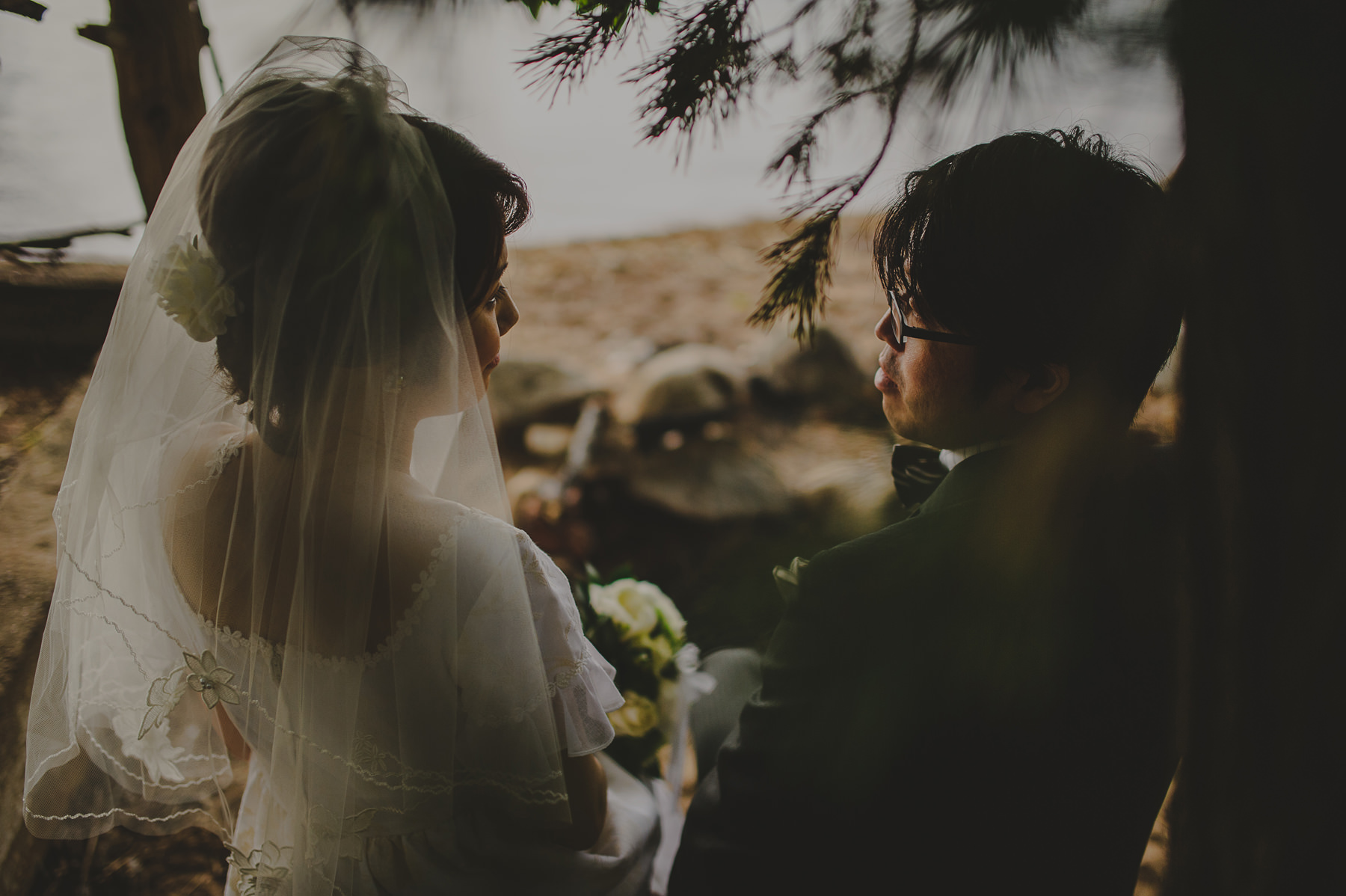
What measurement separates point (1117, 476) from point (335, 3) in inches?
51.0

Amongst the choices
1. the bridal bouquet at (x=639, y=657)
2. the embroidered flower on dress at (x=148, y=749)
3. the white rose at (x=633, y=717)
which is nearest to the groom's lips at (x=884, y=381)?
the bridal bouquet at (x=639, y=657)

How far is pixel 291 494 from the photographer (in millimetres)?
1181

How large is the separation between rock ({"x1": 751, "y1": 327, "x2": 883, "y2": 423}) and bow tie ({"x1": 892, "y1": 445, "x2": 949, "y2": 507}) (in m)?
3.47

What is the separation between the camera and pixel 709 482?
4.23 m

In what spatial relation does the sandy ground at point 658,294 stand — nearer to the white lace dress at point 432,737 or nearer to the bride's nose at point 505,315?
the bride's nose at point 505,315

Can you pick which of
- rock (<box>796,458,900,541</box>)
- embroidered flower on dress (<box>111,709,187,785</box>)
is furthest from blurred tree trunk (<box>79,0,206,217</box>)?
rock (<box>796,458,900,541</box>)

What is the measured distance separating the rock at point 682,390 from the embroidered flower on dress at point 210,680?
11.2 feet

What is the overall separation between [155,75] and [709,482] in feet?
10.4

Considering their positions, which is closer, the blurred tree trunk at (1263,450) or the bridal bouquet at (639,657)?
the blurred tree trunk at (1263,450)

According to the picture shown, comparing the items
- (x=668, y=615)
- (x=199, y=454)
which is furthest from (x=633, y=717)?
(x=199, y=454)

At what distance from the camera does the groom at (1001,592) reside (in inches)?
39.2

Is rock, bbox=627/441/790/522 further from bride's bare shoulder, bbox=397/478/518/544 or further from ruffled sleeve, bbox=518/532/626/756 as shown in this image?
bride's bare shoulder, bbox=397/478/518/544

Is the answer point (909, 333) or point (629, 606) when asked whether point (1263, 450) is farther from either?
point (629, 606)

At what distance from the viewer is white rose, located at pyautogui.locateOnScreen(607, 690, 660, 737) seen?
1.73m
